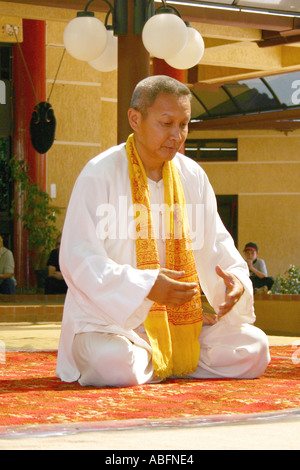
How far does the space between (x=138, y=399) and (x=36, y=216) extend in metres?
9.32

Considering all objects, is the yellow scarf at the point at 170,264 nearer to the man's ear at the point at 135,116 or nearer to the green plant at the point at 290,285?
the man's ear at the point at 135,116

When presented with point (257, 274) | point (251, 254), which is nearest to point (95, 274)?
point (257, 274)

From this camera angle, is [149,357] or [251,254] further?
[251,254]

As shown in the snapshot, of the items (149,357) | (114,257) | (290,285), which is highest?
(114,257)

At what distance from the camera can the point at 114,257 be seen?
11.9ft

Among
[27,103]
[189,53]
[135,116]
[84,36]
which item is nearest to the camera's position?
[135,116]

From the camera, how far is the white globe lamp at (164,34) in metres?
5.56

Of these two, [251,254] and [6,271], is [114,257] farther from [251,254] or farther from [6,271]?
[6,271]

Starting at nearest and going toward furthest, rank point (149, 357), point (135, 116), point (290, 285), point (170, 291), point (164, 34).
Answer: point (170, 291) < point (149, 357) < point (135, 116) < point (164, 34) < point (290, 285)

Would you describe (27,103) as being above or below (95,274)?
above

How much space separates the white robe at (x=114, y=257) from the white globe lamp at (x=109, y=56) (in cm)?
264

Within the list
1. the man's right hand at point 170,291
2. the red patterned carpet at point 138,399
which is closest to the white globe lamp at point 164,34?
the red patterned carpet at point 138,399

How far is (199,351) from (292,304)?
460 cm
